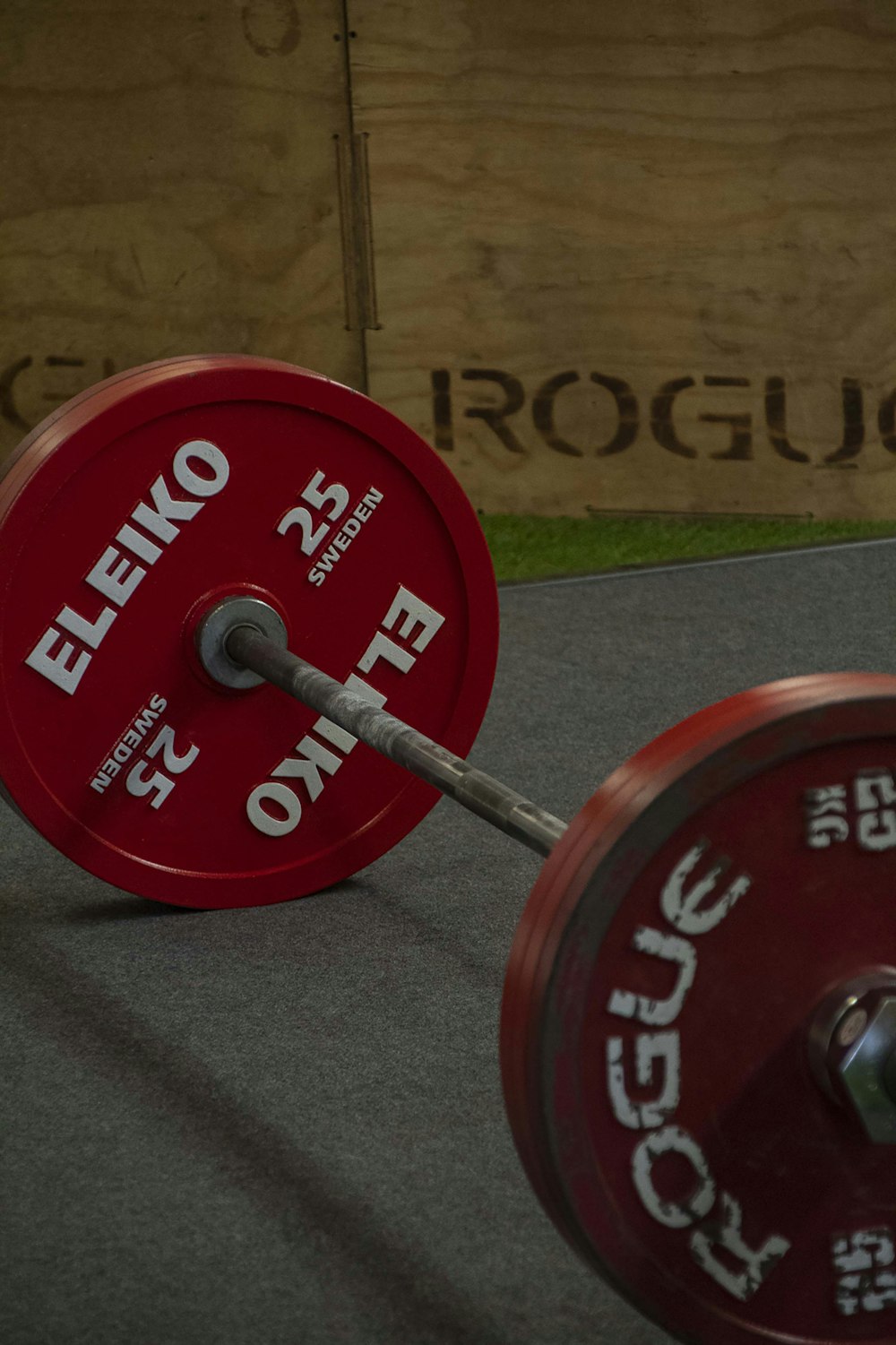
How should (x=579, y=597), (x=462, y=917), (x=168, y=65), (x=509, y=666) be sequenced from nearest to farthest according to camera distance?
(x=462, y=917) < (x=509, y=666) < (x=579, y=597) < (x=168, y=65)

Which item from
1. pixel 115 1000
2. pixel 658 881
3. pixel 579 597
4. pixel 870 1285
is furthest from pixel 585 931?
pixel 579 597

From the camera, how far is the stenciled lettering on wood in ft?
9.18

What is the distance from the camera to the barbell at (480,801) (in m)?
0.84

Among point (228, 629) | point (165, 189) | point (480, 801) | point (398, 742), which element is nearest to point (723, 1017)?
point (480, 801)

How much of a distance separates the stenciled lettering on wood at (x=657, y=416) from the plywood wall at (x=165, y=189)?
0.75 feet

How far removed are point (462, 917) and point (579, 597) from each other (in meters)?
1.11

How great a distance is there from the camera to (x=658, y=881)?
2.76ft

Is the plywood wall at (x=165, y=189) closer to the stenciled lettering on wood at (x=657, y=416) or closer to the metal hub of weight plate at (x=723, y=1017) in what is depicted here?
the stenciled lettering on wood at (x=657, y=416)

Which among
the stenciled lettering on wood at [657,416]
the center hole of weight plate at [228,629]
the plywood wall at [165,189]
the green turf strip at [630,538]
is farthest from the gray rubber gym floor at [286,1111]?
the plywood wall at [165,189]

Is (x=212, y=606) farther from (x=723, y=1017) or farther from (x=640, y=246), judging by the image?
(x=640, y=246)

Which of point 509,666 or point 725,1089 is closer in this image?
point 725,1089

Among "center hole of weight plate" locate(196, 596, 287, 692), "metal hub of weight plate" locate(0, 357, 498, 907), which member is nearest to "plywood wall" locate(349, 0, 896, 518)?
"metal hub of weight plate" locate(0, 357, 498, 907)

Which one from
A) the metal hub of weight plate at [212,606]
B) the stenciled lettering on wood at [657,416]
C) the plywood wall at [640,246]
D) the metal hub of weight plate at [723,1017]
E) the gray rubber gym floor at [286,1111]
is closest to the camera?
the metal hub of weight plate at [723,1017]

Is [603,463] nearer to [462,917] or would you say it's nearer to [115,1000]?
[462,917]
